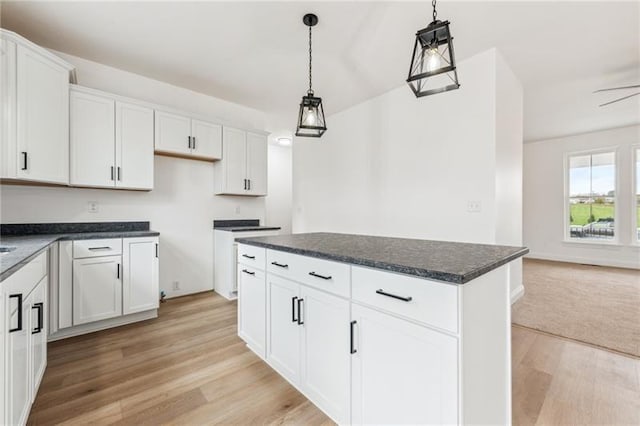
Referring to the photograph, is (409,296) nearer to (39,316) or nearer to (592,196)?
(39,316)

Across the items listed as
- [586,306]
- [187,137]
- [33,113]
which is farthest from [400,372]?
[586,306]

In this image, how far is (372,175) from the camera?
4000mm

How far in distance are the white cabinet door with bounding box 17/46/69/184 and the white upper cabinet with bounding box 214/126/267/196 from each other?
1594 mm

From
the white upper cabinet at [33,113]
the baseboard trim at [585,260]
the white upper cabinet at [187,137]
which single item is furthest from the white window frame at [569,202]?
the white upper cabinet at [33,113]

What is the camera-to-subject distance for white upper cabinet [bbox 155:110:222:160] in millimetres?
3189

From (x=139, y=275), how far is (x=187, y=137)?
1.68m

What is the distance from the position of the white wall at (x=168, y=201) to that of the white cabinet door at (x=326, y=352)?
2637mm

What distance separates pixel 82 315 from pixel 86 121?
1.83 meters


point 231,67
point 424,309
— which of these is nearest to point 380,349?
point 424,309

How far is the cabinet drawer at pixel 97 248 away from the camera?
2.47 metres

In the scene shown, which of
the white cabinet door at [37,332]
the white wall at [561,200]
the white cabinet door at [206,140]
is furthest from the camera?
the white wall at [561,200]

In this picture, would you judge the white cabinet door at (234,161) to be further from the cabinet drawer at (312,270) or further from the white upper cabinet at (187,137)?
the cabinet drawer at (312,270)

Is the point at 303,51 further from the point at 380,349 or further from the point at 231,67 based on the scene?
the point at 380,349

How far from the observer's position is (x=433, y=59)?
1390mm
